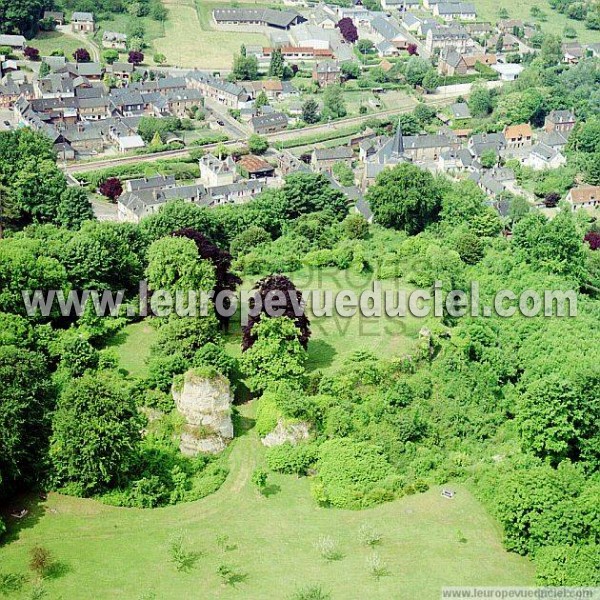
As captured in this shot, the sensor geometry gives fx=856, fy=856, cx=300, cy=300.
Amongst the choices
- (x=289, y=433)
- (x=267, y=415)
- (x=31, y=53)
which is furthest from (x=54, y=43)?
(x=289, y=433)

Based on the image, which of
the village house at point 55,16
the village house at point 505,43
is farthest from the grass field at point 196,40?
the village house at point 505,43

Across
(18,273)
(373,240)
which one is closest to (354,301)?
(373,240)

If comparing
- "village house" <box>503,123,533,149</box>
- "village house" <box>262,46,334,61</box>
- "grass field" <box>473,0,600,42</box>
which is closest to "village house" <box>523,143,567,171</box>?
"village house" <box>503,123,533,149</box>

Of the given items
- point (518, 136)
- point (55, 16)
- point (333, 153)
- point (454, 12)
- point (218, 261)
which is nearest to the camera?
point (218, 261)

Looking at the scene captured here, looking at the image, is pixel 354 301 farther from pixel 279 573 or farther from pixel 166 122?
pixel 166 122

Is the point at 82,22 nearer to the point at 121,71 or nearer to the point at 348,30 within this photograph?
the point at 121,71

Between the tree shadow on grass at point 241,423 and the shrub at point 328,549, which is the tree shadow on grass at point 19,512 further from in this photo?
the shrub at point 328,549
